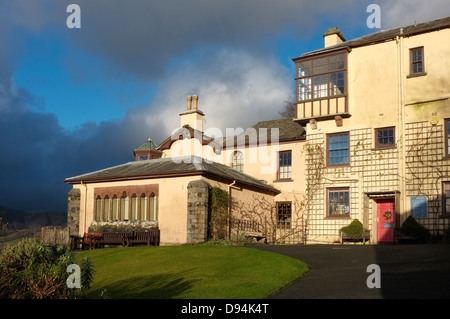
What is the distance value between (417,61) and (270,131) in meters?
9.92

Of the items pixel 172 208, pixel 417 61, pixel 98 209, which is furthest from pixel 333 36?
pixel 98 209

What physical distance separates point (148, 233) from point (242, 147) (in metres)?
9.15

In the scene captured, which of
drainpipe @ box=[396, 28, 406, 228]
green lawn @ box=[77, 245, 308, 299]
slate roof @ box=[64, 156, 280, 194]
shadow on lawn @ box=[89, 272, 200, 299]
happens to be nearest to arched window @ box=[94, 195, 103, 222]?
slate roof @ box=[64, 156, 280, 194]

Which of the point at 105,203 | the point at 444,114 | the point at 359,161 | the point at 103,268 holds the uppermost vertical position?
the point at 444,114

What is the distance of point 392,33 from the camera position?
24078mm

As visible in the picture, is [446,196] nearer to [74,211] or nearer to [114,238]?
[114,238]

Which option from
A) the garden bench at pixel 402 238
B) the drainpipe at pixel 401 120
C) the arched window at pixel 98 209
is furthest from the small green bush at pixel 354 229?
the arched window at pixel 98 209

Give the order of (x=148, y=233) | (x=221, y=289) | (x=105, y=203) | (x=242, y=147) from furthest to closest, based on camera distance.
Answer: (x=242, y=147)
(x=105, y=203)
(x=148, y=233)
(x=221, y=289)

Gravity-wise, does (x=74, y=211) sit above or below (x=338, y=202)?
below

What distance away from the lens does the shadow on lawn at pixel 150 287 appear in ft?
34.8

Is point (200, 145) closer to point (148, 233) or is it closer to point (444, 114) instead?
point (148, 233)

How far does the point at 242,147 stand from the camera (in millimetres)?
29219

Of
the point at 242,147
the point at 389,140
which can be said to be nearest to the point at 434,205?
the point at 389,140

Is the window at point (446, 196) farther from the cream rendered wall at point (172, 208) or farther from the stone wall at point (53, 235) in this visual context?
the stone wall at point (53, 235)
